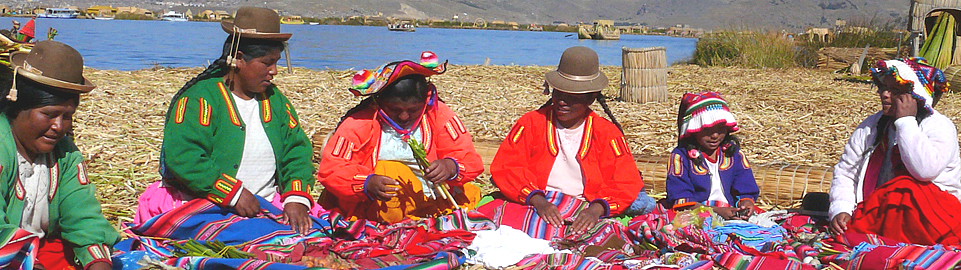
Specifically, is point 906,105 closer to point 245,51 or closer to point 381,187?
point 381,187

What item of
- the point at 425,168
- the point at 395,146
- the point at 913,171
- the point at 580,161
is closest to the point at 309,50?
the point at 395,146

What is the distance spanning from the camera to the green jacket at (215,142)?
337cm

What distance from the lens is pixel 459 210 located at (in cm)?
381

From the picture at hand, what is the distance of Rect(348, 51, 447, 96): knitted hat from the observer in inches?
143

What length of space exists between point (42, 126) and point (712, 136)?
2928mm

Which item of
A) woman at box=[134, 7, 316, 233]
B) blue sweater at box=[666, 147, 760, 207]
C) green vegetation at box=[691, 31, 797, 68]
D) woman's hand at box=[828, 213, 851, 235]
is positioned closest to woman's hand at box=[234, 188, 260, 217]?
woman at box=[134, 7, 316, 233]

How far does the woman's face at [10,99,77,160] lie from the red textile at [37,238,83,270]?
0.38 m

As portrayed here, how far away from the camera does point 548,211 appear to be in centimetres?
382

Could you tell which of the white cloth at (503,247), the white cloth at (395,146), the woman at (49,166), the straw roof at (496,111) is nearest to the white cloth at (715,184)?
the white cloth at (503,247)

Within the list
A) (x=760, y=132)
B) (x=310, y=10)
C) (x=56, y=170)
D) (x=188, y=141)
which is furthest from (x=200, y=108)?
(x=310, y=10)

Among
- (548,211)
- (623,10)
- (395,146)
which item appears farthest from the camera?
(623,10)

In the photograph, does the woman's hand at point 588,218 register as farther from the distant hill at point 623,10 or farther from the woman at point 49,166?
the distant hill at point 623,10

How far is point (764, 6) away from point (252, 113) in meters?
135

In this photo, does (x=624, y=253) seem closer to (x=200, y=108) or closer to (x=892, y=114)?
(x=892, y=114)
